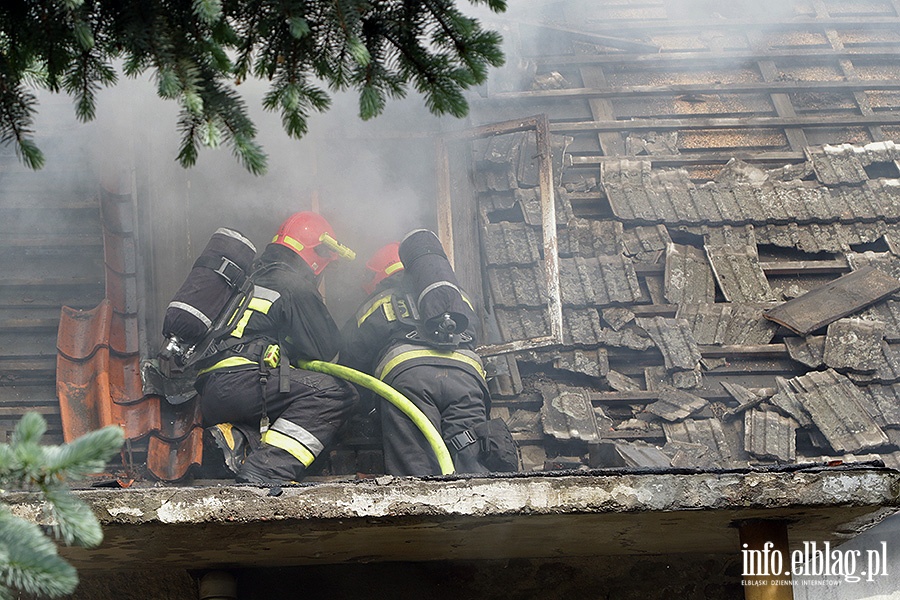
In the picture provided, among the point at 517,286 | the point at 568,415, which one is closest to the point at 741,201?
the point at 517,286

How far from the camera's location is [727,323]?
22.1 ft

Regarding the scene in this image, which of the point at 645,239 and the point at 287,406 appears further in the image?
the point at 645,239

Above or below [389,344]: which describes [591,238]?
above

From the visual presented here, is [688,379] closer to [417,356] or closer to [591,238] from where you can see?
[591,238]

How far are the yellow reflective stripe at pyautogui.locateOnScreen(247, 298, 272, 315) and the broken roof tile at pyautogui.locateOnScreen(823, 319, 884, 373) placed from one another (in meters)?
3.51

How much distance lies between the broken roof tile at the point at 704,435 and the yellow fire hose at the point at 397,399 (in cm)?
138

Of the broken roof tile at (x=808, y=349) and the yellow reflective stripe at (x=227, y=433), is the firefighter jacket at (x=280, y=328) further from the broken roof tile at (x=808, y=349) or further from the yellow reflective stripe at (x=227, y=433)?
the broken roof tile at (x=808, y=349)

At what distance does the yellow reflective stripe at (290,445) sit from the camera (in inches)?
220

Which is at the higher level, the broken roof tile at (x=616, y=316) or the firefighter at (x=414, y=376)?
the broken roof tile at (x=616, y=316)

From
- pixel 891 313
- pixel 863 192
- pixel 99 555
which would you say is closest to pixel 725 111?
pixel 863 192

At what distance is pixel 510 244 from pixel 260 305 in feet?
6.25

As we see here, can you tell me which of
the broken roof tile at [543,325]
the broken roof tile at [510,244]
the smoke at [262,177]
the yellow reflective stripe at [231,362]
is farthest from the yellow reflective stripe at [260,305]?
the broken roof tile at [510,244]

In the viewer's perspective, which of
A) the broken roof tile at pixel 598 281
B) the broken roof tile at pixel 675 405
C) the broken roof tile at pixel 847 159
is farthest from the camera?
the broken roof tile at pixel 847 159

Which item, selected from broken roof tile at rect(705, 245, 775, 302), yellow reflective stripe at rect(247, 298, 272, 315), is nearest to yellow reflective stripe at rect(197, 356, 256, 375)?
yellow reflective stripe at rect(247, 298, 272, 315)
